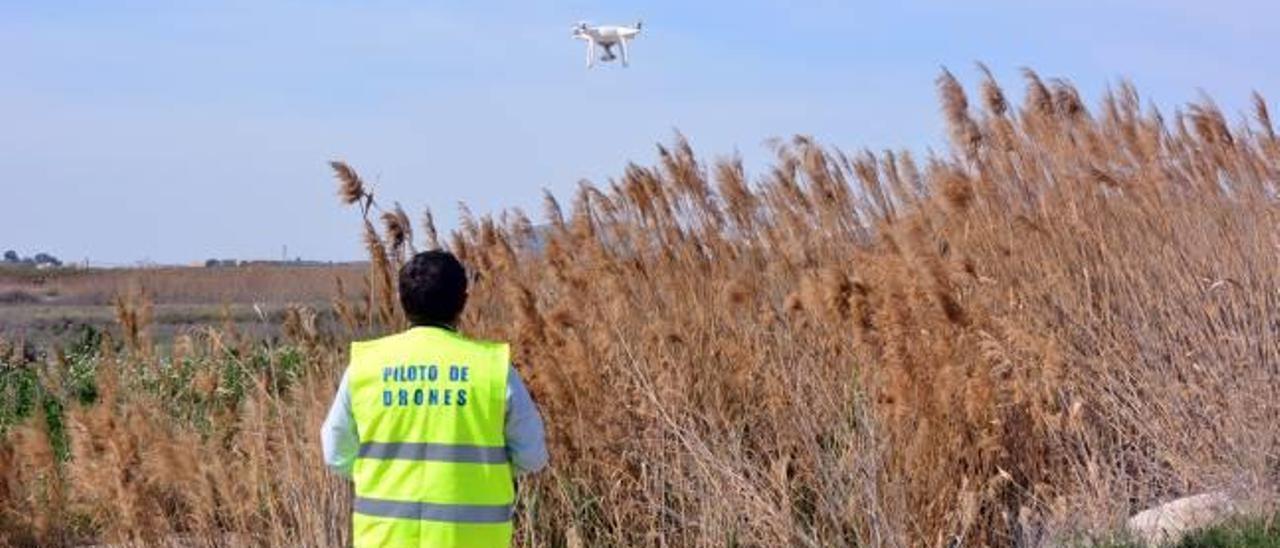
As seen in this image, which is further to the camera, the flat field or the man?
the flat field

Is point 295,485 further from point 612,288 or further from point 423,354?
point 423,354

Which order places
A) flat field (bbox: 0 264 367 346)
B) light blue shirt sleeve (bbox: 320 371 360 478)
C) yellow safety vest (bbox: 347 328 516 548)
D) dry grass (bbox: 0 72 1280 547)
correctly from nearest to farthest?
yellow safety vest (bbox: 347 328 516 548) < light blue shirt sleeve (bbox: 320 371 360 478) < dry grass (bbox: 0 72 1280 547) < flat field (bbox: 0 264 367 346)

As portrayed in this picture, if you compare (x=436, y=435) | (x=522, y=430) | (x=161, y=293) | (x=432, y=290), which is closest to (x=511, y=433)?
(x=522, y=430)

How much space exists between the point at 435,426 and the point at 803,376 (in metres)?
3.81

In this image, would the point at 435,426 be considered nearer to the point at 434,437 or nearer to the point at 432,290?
the point at 434,437

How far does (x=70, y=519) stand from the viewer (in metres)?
10.5

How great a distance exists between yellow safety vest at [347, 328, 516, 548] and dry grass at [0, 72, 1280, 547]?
2.68 m

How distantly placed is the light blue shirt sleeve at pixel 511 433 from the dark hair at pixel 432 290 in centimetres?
27

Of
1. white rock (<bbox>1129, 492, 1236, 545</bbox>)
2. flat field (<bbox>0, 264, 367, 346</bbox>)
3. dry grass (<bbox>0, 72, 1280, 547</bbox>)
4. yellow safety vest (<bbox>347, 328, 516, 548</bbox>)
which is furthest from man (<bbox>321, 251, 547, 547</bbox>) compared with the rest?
white rock (<bbox>1129, 492, 1236, 545</bbox>)

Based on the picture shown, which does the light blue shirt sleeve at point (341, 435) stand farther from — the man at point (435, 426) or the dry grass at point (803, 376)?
the dry grass at point (803, 376)

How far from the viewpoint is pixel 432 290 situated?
692 centimetres

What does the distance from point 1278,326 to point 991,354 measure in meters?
1.97

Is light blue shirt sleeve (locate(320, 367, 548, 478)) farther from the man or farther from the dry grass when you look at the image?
the dry grass

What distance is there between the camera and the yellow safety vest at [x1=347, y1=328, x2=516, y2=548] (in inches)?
270
